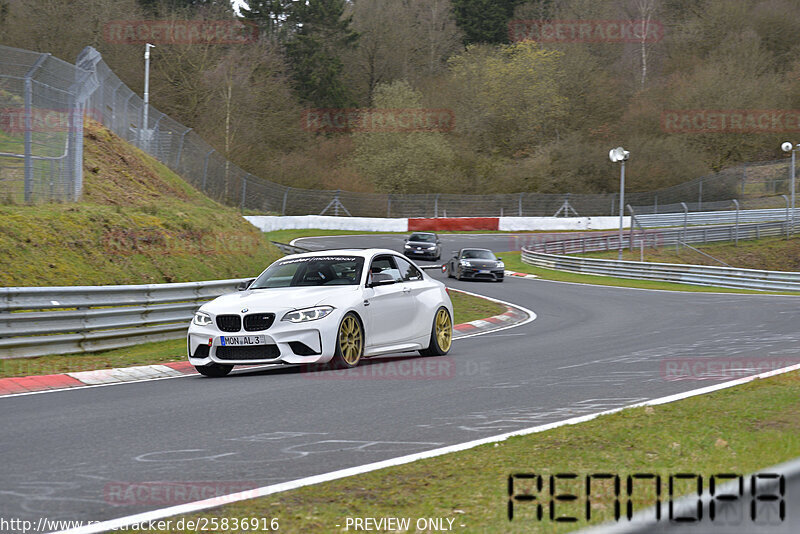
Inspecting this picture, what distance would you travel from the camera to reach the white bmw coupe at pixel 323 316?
10.6 metres

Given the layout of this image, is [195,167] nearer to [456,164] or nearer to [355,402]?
[355,402]

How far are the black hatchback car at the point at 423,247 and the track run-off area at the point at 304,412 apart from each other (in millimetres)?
26514

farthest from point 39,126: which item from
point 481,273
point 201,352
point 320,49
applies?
point 320,49

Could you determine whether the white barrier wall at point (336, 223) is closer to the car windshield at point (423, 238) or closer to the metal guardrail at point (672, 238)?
the metal guardrail at point (672, 238)

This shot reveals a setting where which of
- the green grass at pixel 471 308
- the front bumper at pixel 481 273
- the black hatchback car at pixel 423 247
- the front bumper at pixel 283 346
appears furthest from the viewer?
the black hatchback car at pixel 423 247

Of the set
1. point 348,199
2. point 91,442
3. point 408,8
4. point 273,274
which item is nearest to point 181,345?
point 273,274

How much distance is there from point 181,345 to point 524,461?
1019 centimetres

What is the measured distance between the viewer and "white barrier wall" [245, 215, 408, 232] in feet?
193

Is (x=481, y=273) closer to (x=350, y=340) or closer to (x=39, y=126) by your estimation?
(x=39, y=126)

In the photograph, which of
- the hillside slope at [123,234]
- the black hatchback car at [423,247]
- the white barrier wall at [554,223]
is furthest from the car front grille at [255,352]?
the white barrier wall at [554,223]

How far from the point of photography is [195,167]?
3609 centimetres

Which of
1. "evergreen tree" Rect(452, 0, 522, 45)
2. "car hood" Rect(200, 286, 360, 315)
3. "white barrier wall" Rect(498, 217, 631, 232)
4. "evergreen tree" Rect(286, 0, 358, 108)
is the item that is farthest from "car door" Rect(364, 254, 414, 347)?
"evergreen tree" Rect(452, 0, 522, 45)

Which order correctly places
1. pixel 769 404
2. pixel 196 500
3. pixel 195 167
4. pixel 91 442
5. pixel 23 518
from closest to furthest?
pixel 23 518 < pixel 196 500 < pixel 91 442 < pixel 769 404 < pixel 195 167

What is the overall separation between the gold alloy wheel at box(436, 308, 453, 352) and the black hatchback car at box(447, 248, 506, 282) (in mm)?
20685
